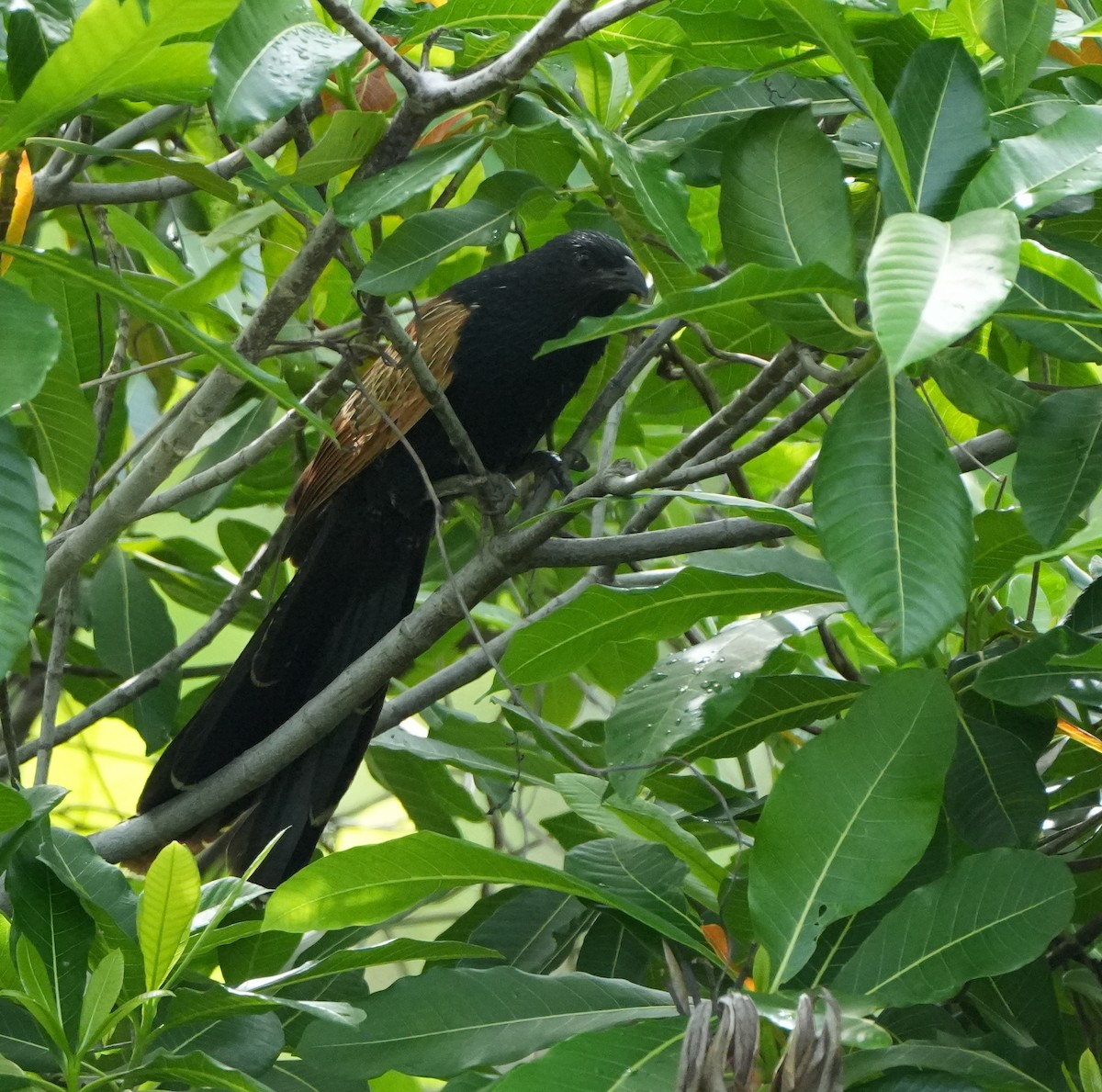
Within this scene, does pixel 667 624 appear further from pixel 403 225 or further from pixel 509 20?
pixel 509 20

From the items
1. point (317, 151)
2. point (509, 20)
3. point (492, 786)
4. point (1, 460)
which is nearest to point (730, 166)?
point (509, 20)

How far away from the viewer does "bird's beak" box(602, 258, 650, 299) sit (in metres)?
2.21

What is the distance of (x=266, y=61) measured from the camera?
0.99m

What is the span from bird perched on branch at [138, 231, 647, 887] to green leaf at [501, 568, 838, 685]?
30.8 inches

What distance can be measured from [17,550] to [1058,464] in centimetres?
86

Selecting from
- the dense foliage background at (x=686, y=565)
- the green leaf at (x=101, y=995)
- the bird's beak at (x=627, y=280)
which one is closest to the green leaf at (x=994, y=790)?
the dense foliage background at (x=686, y=565)

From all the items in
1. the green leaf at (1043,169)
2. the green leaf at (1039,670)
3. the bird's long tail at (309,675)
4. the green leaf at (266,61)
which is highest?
the green leaf at (266,61)

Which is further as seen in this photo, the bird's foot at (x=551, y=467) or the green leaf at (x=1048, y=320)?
the bird's foot at (x=551, y=467)

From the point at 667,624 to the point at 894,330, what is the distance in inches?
21.8

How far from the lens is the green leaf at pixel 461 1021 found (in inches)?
40.6

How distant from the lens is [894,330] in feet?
2.34

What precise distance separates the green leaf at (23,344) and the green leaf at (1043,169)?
2.27 feet

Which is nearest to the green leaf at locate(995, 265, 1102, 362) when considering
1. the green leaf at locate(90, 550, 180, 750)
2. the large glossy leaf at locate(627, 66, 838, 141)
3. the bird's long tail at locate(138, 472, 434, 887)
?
the large glossy leaf at locate(627, 66, 838, 141)

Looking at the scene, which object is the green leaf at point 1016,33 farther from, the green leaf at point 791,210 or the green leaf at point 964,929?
the green leaf at point 964,929
